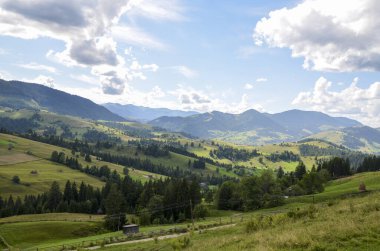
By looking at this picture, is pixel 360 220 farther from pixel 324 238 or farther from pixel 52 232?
pixel 52 232

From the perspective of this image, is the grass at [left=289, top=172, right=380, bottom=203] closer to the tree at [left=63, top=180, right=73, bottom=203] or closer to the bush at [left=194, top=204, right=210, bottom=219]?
the bush at [left=194, top=204, right=210, bottom=219]

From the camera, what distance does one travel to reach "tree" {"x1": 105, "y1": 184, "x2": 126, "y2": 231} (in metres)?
114

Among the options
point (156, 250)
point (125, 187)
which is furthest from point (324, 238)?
point (125, 187)

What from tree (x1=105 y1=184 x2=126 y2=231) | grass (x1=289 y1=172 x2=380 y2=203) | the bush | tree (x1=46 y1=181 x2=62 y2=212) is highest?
grass (x1=289 y1=172 x2=380 y2=203)

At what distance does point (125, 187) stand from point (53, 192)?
1422 inches

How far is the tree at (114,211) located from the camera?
374 ft

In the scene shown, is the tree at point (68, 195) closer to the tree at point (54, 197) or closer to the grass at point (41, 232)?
the tree at point (54, 197)

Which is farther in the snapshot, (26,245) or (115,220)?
(115,220)

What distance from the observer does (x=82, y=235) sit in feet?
332

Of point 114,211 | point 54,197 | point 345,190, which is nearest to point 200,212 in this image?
point 114,211

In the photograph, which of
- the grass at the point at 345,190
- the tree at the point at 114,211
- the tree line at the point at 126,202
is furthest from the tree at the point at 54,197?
the grass at the point at 345,190

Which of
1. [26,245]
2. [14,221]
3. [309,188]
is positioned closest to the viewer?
[26,245]

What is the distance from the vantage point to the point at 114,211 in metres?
128

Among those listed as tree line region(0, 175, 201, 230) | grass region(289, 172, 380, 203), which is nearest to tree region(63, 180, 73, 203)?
tree line region(0, 175, 201, 230)
